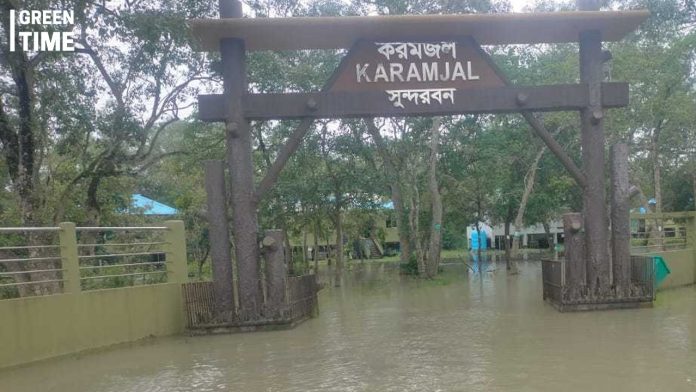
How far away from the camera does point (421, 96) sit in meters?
9.41

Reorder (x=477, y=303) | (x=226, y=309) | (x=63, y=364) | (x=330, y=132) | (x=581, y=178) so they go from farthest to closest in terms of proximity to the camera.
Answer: (x=330, y=132) < (x=477, y=303) < (x=581, y=178) < (x=226, y=309) < (x=63, y=364)

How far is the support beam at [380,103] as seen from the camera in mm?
9305

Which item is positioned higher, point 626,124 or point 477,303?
point 626,124

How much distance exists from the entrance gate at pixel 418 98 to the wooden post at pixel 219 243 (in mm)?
15

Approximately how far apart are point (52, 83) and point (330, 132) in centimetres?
947

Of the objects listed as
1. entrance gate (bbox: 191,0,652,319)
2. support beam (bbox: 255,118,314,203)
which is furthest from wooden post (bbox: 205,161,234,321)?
support beam (bbox: 255,118,314,203)

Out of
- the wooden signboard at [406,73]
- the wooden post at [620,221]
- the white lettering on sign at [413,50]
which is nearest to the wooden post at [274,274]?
the wooden signboard at [406,73]

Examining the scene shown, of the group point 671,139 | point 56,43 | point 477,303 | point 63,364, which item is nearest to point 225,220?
point 63,364

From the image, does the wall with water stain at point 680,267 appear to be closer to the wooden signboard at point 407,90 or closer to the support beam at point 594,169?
the support beam at point 594,169

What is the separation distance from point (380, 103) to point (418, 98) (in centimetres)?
59

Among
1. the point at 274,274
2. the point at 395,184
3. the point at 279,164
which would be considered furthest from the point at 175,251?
the point at 395,184

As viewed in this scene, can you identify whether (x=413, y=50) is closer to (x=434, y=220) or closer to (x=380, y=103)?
(x=380, y=103)

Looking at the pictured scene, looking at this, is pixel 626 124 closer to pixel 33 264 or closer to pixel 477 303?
pixel 477 303

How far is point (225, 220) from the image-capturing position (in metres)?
9.26
